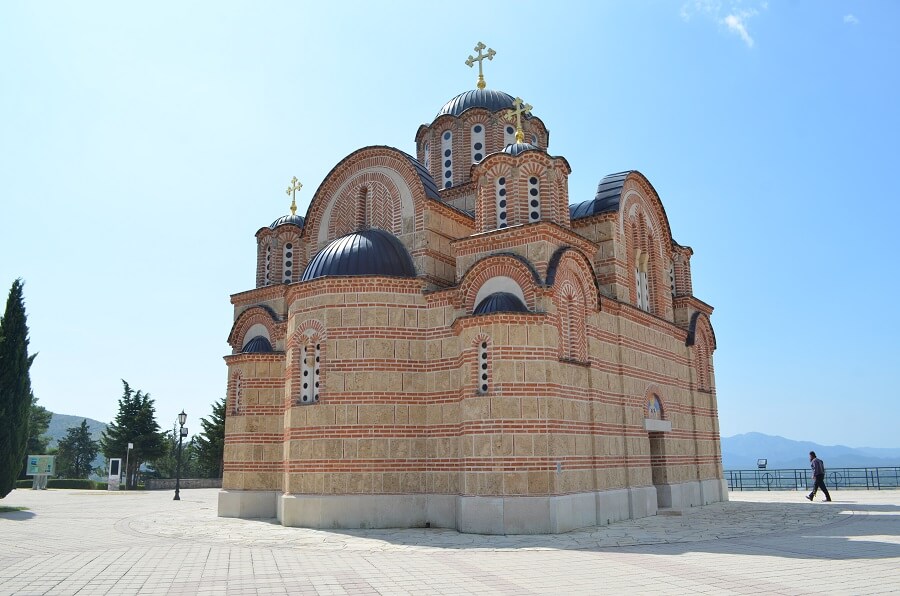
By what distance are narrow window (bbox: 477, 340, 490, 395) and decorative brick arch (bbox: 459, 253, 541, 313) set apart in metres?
1.12

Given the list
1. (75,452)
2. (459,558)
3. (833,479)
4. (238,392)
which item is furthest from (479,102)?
(75,452)

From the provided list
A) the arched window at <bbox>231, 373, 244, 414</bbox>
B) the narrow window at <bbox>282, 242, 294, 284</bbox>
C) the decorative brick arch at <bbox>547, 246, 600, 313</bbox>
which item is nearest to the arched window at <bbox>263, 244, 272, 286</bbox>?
the narrow window at <bbox>282, 242, 294, 284</bbox>

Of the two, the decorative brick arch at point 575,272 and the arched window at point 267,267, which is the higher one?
the arched window at point 267,267

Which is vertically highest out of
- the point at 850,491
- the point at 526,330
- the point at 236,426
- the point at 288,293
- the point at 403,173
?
the point at 403,173

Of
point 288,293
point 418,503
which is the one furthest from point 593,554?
point 288,293

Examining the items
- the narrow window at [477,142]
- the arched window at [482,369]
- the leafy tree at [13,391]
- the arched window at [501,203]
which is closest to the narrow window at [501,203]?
the arched window at [501,203]

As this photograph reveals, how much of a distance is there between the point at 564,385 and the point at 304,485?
581cm

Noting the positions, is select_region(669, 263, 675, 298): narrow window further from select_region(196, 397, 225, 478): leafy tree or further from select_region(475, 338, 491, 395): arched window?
select_region(196, 397, 225, 478): leafy tree

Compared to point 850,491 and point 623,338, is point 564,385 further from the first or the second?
point 850,491

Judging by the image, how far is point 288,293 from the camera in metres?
16.2

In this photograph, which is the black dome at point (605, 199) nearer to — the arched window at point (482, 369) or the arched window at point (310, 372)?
the arched window at point (482, 369)

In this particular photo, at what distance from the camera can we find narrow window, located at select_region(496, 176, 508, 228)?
15250 millimetres

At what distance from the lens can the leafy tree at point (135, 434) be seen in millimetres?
39219

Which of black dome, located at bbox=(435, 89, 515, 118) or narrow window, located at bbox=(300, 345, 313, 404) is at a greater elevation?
black dome, located at bbox=(435, 89, 515, 118)
